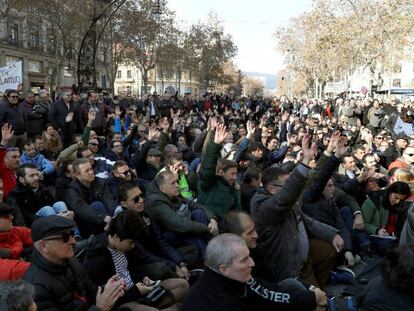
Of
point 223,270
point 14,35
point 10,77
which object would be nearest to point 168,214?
point 223,270

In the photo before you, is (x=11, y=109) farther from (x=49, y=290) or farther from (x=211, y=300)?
(x=211, y=300)

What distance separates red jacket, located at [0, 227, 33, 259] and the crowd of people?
13 mm

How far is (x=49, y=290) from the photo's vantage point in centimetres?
324

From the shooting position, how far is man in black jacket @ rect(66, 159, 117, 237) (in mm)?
5410

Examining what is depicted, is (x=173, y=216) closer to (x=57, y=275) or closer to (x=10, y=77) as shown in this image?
(x=57, y=275)

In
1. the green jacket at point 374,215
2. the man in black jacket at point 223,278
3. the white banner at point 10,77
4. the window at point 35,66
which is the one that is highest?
the window at point 35,66

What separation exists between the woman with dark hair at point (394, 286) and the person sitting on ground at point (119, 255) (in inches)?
71.4

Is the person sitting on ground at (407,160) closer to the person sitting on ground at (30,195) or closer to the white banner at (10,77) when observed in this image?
the person sitting on ground at (30,195)

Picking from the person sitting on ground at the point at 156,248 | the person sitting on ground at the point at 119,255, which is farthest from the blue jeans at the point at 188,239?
the person sitting on ground at the point at 119,255

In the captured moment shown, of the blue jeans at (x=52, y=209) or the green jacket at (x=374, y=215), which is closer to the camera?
the blue jeans at (x=52, y=209)

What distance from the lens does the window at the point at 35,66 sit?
1896 inches

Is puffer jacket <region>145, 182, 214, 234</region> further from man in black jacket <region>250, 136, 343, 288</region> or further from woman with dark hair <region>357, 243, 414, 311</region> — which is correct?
woman with dark hair <region>357, 243, 414, 311</region>

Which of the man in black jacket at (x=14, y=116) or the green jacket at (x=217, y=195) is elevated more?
the man in black jacket at (x=14, y=116)

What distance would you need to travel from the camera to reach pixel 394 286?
2.84m
